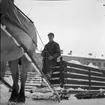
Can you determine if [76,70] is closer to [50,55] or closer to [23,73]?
[50,55]

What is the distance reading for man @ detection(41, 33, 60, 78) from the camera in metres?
5.21

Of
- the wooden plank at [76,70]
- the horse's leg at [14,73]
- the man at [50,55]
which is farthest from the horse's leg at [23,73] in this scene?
the wooden plank at [76,70]

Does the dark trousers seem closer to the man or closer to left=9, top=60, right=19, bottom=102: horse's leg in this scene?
the man

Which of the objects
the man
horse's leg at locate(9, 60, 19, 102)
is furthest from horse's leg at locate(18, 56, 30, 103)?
the man

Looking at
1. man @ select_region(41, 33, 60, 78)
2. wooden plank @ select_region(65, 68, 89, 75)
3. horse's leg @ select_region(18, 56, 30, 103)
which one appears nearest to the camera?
horse's leg @ select_region(18, 56, 30, 103)

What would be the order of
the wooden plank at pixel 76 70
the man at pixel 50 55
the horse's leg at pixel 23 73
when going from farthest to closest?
the wooden plank at pixel 76 70 < the man at pixel 50 55 < the horse's leg at pixel 23 73

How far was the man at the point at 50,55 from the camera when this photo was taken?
17.1 feet

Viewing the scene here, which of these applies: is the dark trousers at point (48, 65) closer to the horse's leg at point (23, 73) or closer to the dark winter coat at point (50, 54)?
the dark winter coat at point (50, 54)

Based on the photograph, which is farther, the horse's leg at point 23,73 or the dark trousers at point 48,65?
the dark trousers at point 48,65

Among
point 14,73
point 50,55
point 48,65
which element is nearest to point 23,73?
point 14,73

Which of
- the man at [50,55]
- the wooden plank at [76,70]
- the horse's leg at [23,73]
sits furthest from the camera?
the wooden plank at [76,70]

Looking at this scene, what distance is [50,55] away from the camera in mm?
5340

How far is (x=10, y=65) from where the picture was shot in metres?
3.46

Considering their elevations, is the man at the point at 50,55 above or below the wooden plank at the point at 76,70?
above
